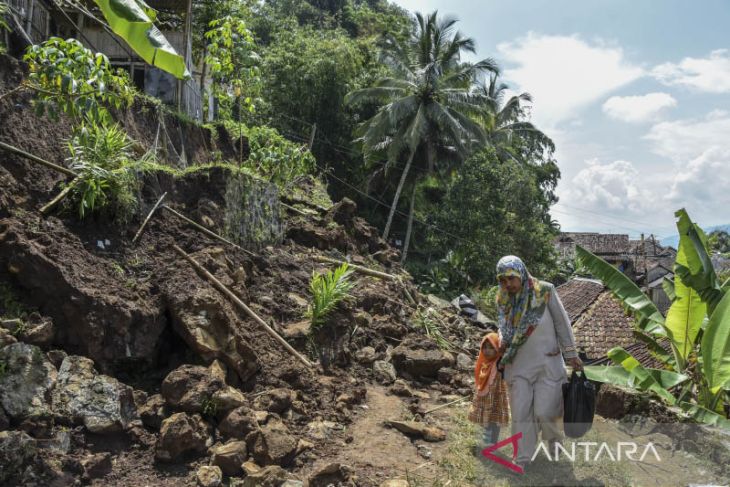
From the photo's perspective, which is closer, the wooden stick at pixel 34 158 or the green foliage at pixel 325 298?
the wooden stick at pixel 34 158

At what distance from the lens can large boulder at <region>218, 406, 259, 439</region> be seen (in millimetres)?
4680

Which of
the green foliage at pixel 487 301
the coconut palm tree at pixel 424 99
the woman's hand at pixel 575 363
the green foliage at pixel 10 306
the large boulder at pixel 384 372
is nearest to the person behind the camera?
the woman's hand at pixel 575 363

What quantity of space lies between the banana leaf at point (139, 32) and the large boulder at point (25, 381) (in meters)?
2.41

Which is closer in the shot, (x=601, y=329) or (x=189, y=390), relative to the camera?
→ (x=189, y=390)

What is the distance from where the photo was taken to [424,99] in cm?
2448

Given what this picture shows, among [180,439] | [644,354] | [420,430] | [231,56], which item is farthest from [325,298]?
[644,354]

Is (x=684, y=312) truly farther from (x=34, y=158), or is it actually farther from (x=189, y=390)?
(x=34, y=158)

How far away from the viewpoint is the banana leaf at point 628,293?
277 inches

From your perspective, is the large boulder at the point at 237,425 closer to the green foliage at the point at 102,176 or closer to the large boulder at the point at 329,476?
the large boulder at the point at 329,476

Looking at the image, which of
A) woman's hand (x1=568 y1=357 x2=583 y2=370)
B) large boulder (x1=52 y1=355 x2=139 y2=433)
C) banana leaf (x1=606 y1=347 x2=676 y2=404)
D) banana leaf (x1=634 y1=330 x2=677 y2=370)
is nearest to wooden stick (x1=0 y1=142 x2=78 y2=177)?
large boulder (x1=52 y1=355 x2=139 y2=433)

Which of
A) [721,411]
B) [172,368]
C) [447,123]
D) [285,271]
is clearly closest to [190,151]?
[285,271]

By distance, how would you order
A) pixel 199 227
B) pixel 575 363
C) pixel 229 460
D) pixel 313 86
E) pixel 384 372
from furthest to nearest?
1. pixel 313 86
2. pixel 199 227
3. pixel 384 372
4. pixel 575 363
5. pixel 229 460

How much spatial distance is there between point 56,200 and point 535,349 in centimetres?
479

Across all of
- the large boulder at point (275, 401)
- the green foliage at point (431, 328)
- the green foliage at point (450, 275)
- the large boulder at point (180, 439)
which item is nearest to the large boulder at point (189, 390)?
the large boulder at point (180, 439)
